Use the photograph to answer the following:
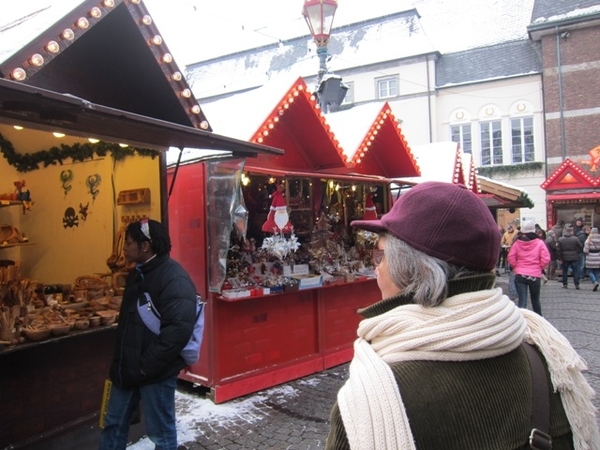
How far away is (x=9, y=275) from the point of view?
17.4ft

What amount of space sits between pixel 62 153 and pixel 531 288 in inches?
290

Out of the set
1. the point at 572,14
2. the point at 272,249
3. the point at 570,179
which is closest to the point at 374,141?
the point at 272,249

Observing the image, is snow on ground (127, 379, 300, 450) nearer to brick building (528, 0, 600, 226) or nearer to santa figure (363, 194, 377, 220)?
santa figure (363, 194, 377, 220)

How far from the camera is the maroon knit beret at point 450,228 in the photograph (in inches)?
51.4

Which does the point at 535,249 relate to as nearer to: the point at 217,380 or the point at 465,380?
the point at 217,380

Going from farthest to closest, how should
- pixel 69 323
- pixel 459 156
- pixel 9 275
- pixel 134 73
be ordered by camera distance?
pixel 459 156 → pixel 9 275 → pixel 134 73 → pixel 69 323

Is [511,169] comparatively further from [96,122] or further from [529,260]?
[96,122]

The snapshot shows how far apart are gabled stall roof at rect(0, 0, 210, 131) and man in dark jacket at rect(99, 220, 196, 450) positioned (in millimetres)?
1738

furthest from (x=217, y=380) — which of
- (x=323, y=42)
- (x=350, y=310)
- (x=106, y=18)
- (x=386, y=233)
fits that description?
(x=323, y=42)

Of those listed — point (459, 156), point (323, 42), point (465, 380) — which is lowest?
point (465, 380)

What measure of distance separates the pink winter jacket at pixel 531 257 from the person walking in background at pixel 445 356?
25.0ft

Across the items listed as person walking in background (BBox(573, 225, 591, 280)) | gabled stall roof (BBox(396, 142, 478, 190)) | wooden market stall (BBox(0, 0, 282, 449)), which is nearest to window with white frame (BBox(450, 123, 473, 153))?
person walking in background (BBox(573, 225, 591, 280))

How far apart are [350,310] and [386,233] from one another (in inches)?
230

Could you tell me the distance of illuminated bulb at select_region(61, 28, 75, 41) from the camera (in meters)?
3.54
